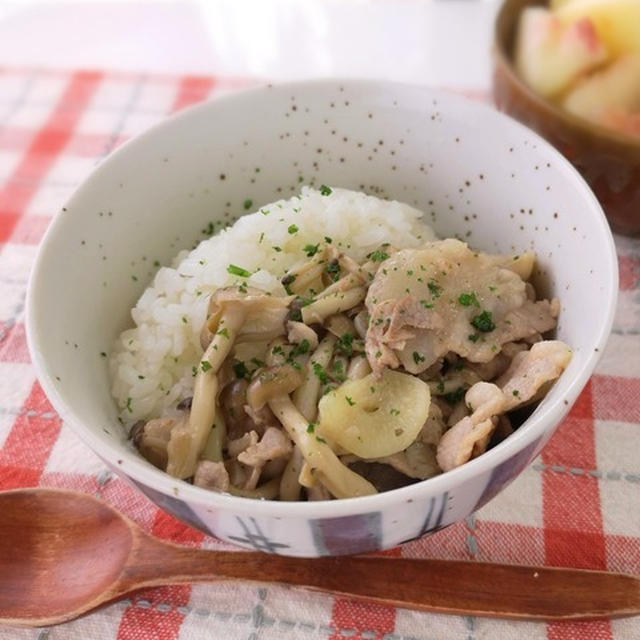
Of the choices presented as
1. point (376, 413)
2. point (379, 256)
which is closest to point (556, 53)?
point (379, 256)

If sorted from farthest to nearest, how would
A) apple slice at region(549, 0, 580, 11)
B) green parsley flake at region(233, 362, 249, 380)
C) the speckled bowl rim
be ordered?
apple slice at region(549, 0, 580, 11), the speckled bowl rim, green parsley flake at region(233, 362, 249, 380)

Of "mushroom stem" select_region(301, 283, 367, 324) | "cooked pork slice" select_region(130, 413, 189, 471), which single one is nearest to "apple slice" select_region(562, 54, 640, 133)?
"mushroom stem" select_region(301, 283, 367, 324)

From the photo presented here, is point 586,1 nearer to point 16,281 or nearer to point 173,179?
point 173,179

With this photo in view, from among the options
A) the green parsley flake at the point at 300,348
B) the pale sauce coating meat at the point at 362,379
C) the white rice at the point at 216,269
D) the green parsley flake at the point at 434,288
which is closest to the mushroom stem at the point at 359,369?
the pale sauce coating meat at the point at 362,379

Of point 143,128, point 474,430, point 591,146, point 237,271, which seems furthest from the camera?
point 143,128

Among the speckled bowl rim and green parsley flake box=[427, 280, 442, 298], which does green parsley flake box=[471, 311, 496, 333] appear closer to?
green parsley flake box=[427, 280, 442, 298]

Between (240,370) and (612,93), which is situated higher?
(612,93)

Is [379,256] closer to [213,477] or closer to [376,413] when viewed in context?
[376,413]
